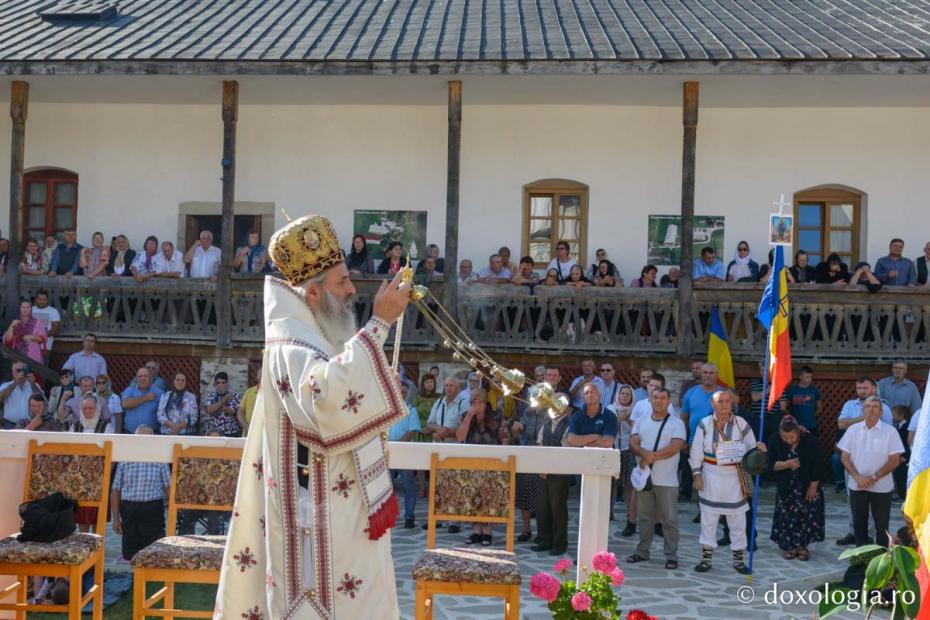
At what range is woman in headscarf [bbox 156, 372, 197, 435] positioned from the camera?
11953 mm

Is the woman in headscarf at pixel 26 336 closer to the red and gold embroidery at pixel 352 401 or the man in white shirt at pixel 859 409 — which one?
the man in white shirt at pixel 859 409

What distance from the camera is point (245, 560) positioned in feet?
14.4

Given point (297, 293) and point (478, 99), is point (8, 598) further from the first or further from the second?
point (478, 99)

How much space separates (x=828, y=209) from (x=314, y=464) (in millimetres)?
13492

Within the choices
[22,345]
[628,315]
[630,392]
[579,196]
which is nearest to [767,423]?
[630,392]

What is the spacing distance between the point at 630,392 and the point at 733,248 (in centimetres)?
502

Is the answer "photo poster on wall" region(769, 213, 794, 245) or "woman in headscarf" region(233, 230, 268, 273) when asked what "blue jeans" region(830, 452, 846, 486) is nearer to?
"photo poster on wall" region(769, 213, 794, 245)

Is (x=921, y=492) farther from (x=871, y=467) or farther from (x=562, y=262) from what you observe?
(x=562, y=262)

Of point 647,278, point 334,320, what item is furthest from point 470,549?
point 647,278

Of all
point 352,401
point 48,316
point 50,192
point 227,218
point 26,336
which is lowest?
point 26,336

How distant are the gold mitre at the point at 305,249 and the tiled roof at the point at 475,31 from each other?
32.2 feet

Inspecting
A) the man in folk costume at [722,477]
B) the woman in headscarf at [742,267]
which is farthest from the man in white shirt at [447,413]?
the woman in headscarf at [742,267]

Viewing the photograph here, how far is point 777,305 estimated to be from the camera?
401 inches

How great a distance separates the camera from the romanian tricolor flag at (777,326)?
33.1 feet
